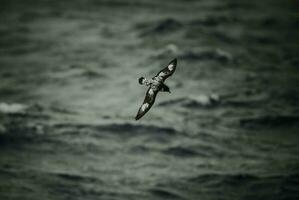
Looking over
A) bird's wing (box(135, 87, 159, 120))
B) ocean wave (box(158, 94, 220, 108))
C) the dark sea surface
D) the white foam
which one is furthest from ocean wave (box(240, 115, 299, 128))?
bird's wing (box(135, 87, 159, 120))

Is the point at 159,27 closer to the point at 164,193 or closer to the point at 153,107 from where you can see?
the point at 153,107

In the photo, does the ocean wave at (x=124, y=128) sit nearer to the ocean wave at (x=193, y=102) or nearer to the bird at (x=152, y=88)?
the ocean wave at (x=193, y=102)

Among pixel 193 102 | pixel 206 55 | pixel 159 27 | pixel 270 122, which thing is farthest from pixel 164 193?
pixel 159 27

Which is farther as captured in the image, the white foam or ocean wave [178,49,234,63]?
ocean wave [178,49,234,63]

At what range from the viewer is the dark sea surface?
32688 mm

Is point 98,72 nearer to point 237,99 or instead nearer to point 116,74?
point 116,74

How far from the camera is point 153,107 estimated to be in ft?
123

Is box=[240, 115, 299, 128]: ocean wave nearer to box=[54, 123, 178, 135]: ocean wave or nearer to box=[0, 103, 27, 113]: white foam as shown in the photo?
box=[54, 123, 178, 135]: ocean wave

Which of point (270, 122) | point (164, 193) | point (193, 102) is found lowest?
point (164, 193)

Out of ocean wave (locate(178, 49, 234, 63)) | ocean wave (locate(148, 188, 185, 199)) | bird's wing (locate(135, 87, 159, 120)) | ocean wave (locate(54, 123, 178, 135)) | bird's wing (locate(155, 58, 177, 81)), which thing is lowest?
bird's wing (locate(135, 87, 159, 120))

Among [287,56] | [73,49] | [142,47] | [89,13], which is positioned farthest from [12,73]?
[287,56]

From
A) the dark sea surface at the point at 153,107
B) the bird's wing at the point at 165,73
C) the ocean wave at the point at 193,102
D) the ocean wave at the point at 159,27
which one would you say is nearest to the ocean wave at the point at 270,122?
the dark sea surface at the point at 153,107

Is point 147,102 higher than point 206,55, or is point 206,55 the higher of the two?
point 206,55

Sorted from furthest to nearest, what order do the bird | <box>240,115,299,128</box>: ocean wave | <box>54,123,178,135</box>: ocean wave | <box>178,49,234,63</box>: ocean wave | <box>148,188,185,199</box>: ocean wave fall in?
<box>178,49,234,63</box>: ocean wave → <box>240,115,299,128</box>: ocean wave → <box>54,123,178,135</box>: ocean wave → <box>148,188,185,199</box>: ocean wave → the bird
